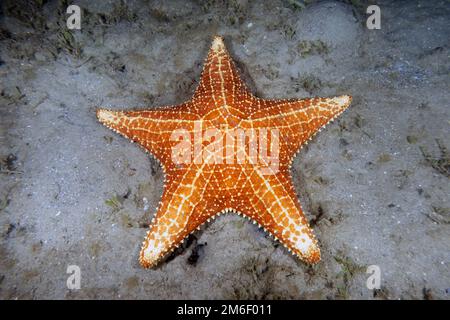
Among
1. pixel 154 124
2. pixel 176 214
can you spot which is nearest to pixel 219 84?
pixel 154 124

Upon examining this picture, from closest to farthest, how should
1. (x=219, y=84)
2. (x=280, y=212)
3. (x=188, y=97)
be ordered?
(x=280, y=212) → (x=219, y=84) → (x=188, y=97)

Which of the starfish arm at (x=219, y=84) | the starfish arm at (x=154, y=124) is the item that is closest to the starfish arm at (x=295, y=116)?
the starfish arm at (x=219, y=84)

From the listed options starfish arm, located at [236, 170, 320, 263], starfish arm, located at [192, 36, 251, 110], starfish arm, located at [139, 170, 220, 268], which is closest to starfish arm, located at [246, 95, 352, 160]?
starfish arm, located at [192, 36, 251, 110]

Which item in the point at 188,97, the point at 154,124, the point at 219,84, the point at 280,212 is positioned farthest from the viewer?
the point at 188,97

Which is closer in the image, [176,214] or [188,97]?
[176,214]

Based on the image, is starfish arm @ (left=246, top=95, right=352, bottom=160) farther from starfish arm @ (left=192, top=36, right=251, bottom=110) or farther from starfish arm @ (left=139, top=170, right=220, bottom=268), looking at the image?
starfish arm @ (left=139, top=170, right=220, bottom=268)

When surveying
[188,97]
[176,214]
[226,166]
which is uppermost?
[188,97]

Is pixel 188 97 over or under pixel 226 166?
over
